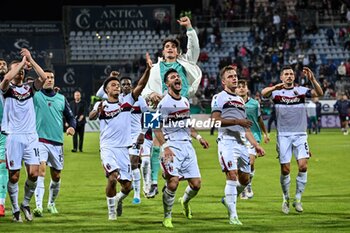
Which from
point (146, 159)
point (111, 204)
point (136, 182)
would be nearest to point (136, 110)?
point (146, 159)

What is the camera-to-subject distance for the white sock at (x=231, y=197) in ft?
41.1

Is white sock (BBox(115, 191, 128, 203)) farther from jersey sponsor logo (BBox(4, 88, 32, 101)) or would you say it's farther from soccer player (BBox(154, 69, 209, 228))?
jersey sponsor logo (BBox(4, 88, 32, 101))

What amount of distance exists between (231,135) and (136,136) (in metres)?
3.94

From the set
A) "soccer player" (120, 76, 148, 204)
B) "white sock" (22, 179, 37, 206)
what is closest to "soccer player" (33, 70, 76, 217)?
"white sock" (22, 179, 37, 206)

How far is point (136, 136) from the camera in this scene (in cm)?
1658

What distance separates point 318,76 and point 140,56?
11129mm

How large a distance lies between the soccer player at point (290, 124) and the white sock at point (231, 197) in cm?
199

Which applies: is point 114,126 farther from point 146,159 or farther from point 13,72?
point 146,159

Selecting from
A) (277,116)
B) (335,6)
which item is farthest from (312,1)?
(277,116)

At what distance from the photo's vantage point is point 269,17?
5566cm

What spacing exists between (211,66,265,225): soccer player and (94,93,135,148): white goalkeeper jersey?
1484mm

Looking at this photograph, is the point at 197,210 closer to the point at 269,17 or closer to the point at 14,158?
the point at 14,158

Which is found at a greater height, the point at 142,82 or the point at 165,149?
the point at 142,82

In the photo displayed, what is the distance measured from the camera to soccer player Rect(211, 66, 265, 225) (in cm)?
1262
